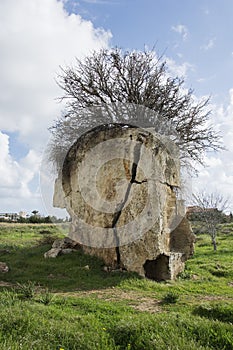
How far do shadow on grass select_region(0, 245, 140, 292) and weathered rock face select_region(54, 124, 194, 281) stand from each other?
57 centimetres

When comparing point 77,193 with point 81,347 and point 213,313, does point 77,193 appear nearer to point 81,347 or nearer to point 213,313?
point 213,313

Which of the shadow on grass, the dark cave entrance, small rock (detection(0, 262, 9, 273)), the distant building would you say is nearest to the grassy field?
the shadow on grass

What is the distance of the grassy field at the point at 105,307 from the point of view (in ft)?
16.6

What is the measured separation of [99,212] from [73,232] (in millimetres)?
2119

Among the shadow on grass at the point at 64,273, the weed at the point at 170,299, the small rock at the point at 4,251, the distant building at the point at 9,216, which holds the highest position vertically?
the distant building at the point at 9,216

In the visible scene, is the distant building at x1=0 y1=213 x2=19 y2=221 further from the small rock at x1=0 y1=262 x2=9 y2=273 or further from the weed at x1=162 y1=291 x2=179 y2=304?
the weed at x1=162 y1=291 x2=179 y2=304

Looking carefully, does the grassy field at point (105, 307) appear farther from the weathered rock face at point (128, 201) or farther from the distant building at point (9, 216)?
the distant building at point (9, 216)

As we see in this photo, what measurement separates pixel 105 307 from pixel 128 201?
5171 mm

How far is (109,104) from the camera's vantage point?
18.1m

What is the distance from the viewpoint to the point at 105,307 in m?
7.80

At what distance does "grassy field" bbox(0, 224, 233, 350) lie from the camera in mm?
5051

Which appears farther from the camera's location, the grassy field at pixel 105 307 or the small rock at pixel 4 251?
the small rock at pixel 4 251

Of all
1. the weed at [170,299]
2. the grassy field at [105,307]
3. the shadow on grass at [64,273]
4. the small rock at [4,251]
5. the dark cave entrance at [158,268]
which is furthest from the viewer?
the small rock at [4,251]

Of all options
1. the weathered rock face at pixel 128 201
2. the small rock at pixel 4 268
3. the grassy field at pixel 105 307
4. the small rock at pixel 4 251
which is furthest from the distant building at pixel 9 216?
the small rock at pixel 4 268
